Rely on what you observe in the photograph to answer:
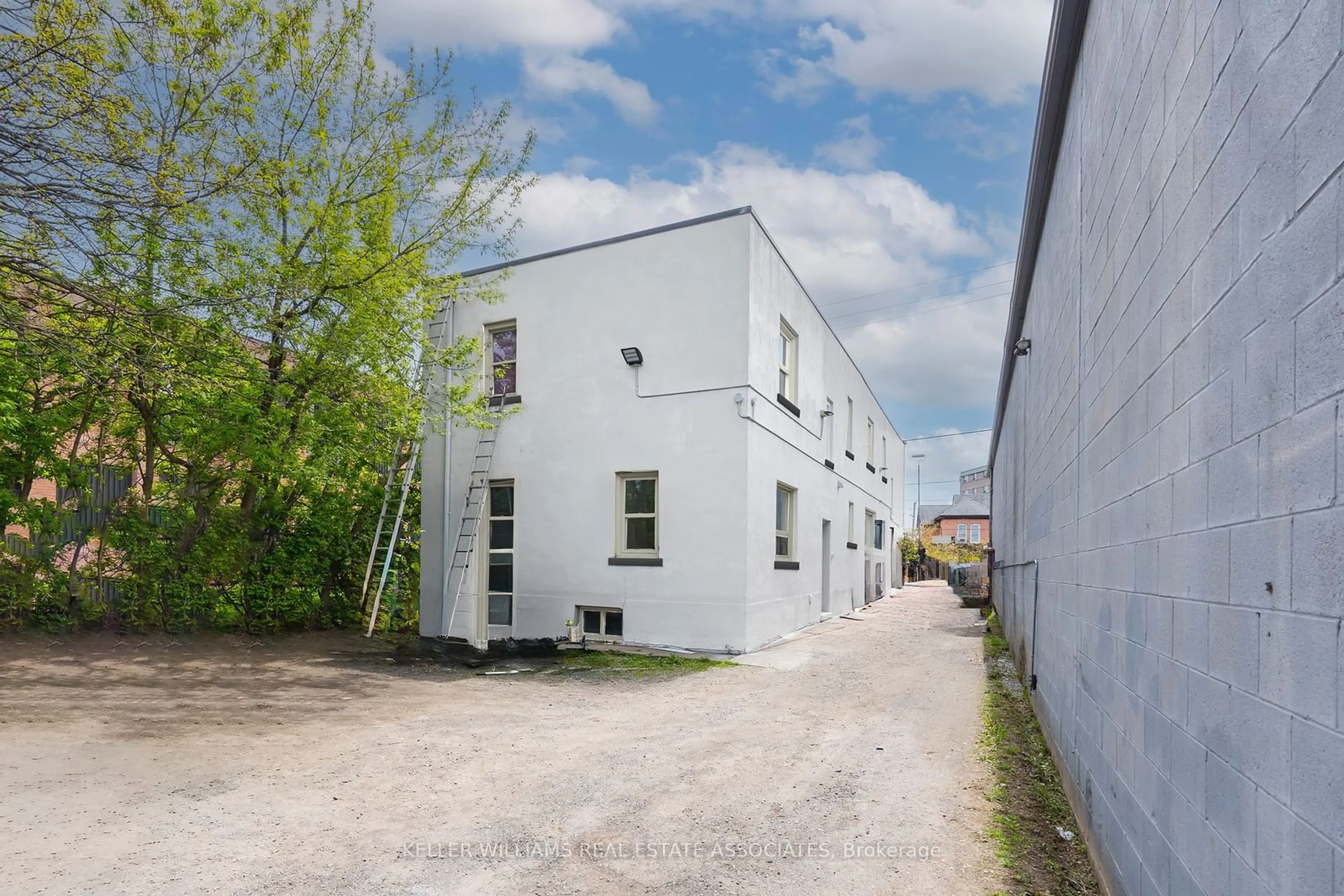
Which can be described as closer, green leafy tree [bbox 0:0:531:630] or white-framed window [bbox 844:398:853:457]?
green leafy tree [bbox 0:0:531:630]

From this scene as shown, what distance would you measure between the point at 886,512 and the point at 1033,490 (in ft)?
67.8

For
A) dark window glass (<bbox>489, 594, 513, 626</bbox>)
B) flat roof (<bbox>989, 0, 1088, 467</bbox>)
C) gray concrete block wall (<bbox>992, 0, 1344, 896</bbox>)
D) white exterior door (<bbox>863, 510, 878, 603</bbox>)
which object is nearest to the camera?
gray concrete block wall (<bbox>992, 0, 1344, 896</bbox>)

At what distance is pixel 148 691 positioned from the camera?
8391 mm

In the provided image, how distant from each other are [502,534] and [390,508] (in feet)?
8.11

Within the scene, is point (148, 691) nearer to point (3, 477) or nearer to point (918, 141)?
point (3, 477)

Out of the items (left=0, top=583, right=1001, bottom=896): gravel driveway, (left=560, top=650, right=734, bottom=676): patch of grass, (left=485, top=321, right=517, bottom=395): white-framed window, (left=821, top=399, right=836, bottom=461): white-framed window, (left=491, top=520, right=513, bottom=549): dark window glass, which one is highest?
(left=485, top=321, right=517, bottom=395): white-framed window

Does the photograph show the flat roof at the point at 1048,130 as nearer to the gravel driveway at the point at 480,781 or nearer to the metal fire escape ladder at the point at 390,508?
the gravel driveway at the point at 480,781

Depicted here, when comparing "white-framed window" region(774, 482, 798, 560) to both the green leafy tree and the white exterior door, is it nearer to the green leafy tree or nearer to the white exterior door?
the green leafy tree

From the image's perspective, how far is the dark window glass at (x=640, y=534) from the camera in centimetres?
1216

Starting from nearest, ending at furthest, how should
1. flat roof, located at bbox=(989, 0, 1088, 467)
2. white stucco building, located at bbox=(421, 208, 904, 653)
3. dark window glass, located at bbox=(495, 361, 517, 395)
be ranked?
flat roof, located at bbox=(989, 0, 1088, 467)
white stucco building, located at bbox=(421, 208, 904, 653)
dark window glass, located at bbox=(495, 361, 517, 395)

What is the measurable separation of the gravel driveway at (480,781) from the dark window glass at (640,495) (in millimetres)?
2956

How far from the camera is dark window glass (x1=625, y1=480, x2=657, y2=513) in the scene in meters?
12.1

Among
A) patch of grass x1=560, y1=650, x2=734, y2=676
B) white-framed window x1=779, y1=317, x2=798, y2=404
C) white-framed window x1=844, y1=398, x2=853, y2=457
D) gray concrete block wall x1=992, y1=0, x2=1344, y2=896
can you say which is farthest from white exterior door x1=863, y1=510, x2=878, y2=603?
gray concrete block wall x1=992, y1=0, x2=1344, y2=896

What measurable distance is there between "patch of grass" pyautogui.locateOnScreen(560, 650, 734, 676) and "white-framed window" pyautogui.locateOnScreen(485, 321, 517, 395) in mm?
4582
